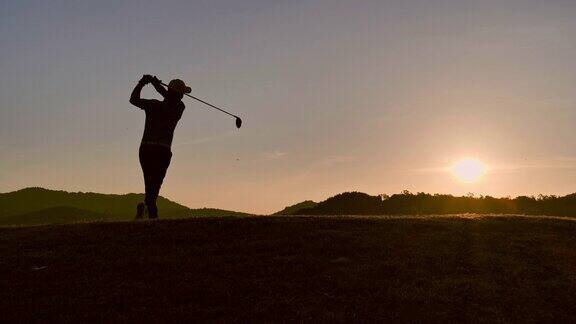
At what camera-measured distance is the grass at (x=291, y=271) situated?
1094 cm

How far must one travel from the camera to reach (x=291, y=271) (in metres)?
12.9

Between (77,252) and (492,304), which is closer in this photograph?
(492,304)

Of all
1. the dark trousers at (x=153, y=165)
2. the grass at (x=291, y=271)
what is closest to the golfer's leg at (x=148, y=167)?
the dark trousers at (x=153, y=165)

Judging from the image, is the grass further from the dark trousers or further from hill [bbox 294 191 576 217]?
hill [bbox 294 191 576 217]

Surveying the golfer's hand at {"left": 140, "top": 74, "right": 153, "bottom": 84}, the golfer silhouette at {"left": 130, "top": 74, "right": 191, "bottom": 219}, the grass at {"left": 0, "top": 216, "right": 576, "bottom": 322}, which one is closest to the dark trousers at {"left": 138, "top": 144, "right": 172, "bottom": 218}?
the golfer silhouette at {"left": 130, "top": 74, "right": 191, "bottom": 219}

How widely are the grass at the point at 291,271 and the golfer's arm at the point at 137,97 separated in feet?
10.3

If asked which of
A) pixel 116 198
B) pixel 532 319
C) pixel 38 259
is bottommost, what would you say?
pixel 532 319

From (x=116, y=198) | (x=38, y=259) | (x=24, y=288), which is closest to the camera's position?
(x=24, y=288)

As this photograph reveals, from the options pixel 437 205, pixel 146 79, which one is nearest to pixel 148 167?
pixel 146 79

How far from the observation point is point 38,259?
45.8ft

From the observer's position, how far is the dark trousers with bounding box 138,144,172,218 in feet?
55.2

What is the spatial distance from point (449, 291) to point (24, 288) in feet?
26.2

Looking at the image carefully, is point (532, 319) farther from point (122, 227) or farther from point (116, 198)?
point (116, 198)

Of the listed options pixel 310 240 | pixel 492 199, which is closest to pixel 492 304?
pixel 310 240
